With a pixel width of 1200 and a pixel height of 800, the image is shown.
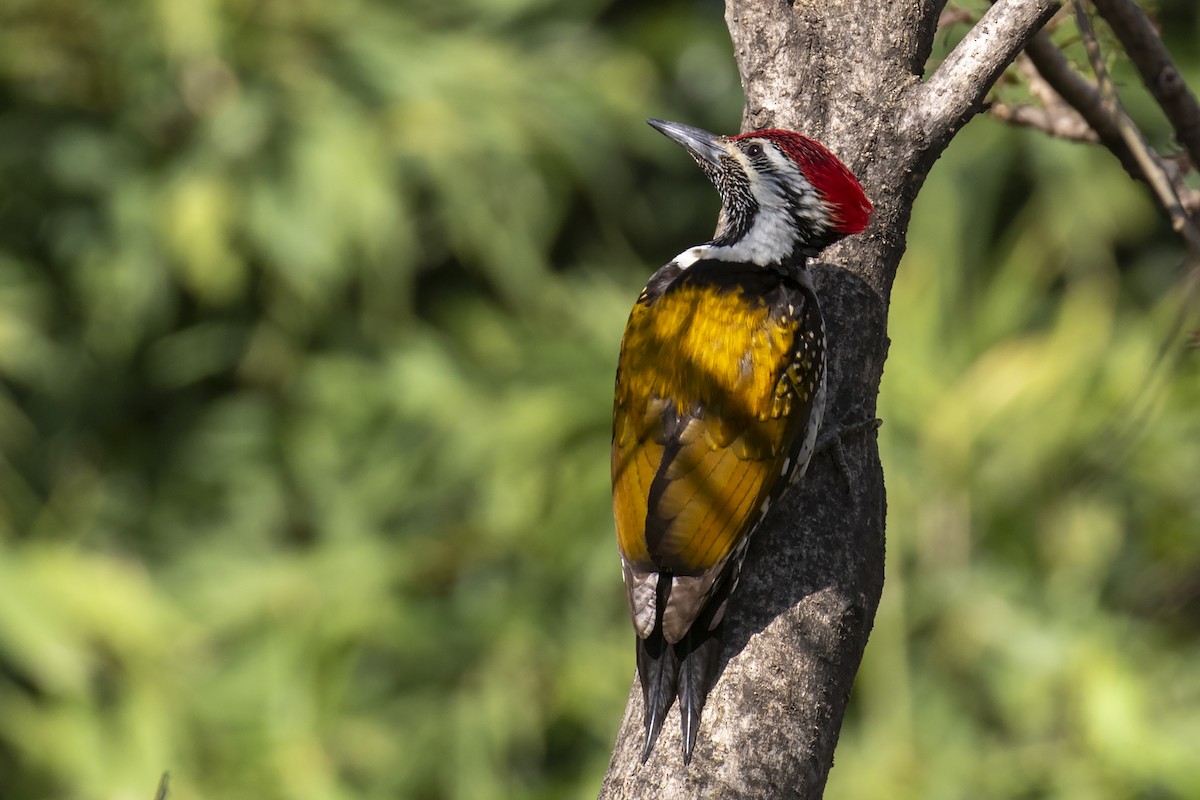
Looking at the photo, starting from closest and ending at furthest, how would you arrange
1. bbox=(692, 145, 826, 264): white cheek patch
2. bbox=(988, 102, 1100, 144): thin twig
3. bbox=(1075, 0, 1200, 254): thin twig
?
bbox=(1075, 0, 1200, 254): thin twig → bbox=(692, 145, 826, 264): white cheek patch → bbox=(988, 102, 1100, 144): thin twig

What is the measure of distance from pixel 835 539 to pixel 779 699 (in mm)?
308

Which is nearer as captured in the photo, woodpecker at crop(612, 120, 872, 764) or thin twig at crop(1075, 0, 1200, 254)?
thin twig at crop(1075, 0, 1200, 254)

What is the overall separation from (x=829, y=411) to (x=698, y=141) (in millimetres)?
777

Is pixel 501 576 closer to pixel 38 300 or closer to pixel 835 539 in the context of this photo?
pixel 38 300

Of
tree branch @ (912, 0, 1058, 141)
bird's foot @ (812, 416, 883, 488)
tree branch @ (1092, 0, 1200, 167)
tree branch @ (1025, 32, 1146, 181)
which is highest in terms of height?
tree branch @ (1025, 32, 1146, 181)

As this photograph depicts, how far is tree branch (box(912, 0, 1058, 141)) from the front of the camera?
2.13m

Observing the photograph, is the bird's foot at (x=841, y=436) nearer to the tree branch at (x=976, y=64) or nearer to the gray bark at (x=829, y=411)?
the gray bark at (x=829, y=411)

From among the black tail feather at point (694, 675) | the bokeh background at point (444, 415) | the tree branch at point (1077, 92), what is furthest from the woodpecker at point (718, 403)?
the bokeh background at point (444, 415)

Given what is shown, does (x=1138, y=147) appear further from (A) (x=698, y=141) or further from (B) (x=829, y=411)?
(A) (x=698, y=141)

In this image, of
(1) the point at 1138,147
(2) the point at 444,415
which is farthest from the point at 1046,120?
(2) the point at 444,415

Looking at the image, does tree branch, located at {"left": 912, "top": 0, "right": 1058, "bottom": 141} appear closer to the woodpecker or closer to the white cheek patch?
the woodpecker

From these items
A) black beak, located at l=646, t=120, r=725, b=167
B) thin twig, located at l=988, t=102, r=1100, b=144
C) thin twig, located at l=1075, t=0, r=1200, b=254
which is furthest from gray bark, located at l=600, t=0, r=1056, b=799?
thin twig, located at l=988, t=102, r=1100, b=144

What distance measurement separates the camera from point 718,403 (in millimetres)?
2445

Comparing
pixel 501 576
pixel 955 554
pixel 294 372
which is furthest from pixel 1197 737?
pixel 294 372
